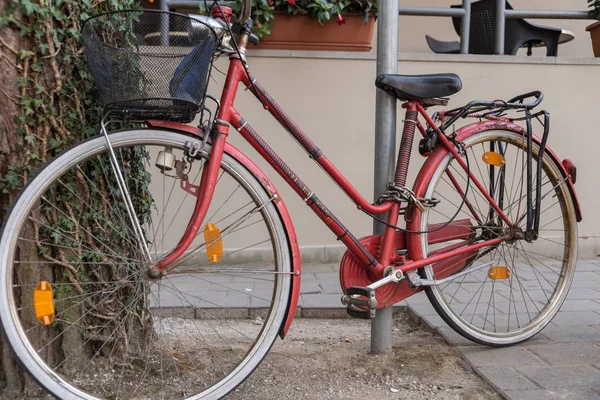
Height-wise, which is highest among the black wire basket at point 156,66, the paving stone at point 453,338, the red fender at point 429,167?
the black wire basket at point 156,66

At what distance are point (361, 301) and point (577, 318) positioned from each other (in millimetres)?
1444

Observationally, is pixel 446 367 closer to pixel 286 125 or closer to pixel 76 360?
pixel 286 125

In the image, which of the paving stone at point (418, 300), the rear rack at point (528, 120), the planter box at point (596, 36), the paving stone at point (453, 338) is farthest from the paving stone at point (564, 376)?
the planter box at point (596, 36)

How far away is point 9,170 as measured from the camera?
2014 mm

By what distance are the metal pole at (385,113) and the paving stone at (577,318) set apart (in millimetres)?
1067

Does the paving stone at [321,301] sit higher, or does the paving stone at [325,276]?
the paving stone at [325,276]

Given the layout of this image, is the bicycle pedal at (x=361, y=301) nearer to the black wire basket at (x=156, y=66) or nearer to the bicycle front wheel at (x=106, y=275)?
the bicycle front wheel at (x=106, y=275)

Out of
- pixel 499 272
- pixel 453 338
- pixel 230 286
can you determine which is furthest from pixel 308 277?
pixel 499 272

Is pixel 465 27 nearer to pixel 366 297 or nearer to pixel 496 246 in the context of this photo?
pixel 496 246

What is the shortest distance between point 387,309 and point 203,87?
49.3 inches

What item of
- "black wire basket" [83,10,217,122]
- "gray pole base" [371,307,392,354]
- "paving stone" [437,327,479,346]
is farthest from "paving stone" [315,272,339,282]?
"black wire basket" [83,10,217,122]

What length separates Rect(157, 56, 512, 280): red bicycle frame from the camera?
6.50 feet

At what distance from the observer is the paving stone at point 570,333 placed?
9.07 ft

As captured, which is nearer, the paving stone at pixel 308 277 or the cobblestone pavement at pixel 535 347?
the cobblestone pavement at pixel 535 347
